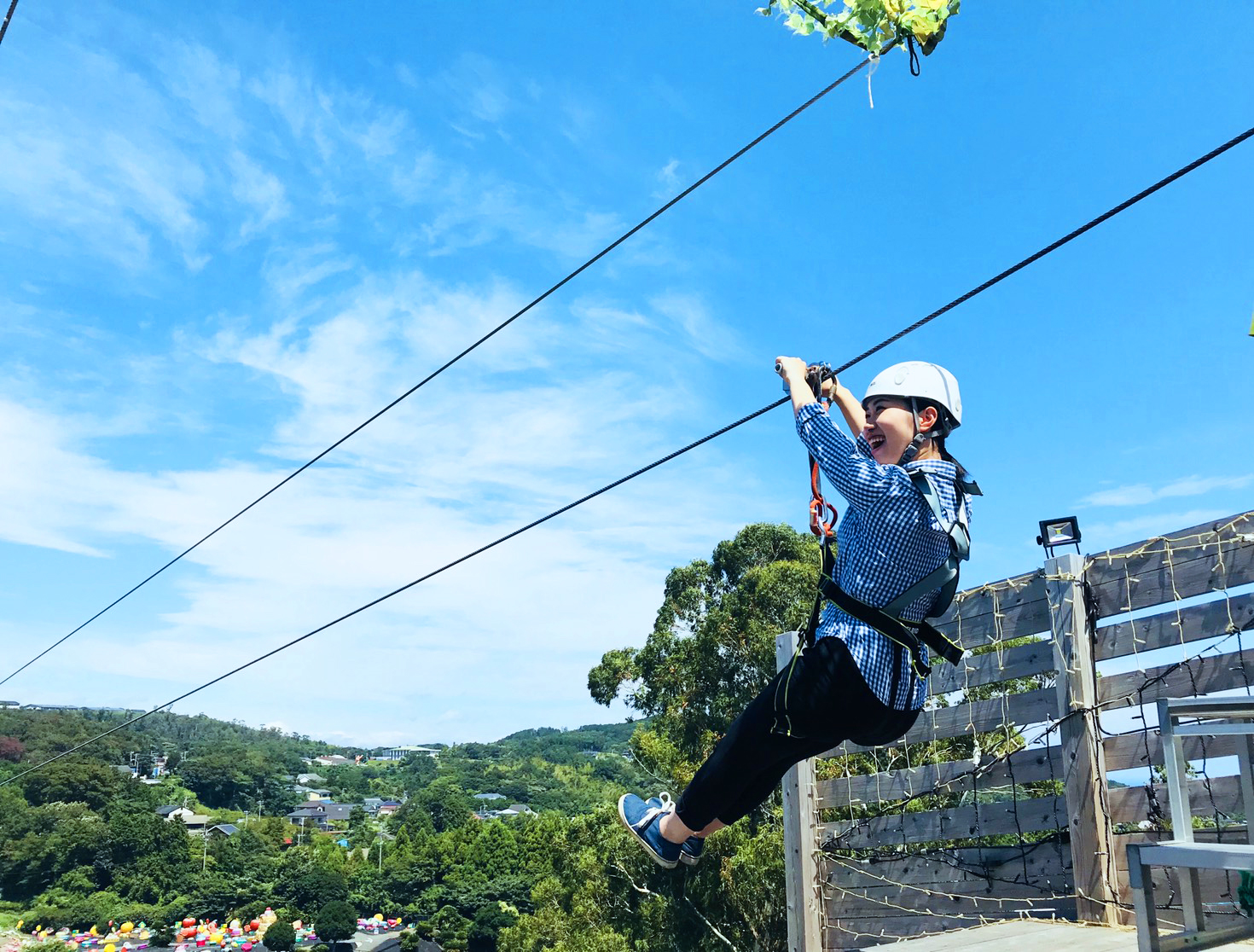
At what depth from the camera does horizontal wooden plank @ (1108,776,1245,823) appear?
386cm

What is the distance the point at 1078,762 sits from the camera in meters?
4.41

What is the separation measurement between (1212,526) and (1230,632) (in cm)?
46

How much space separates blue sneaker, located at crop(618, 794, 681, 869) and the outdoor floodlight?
2534 mm

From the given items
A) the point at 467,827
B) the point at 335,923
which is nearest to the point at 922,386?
the point at 335,923

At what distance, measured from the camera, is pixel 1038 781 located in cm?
465

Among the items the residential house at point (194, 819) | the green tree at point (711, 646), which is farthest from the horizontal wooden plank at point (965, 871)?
the residential house at point (194, 819)

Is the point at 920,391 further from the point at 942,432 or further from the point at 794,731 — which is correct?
the point at 794,731

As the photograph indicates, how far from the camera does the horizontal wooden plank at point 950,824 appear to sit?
461 centimetres

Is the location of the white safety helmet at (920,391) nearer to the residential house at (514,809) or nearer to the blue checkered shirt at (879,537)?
the blue checkered shirt at (879,537)

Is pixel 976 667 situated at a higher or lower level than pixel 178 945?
higher

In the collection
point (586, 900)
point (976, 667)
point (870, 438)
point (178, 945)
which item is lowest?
point (178, 945)

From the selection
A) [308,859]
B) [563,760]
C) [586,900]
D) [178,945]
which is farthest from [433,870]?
[563,760]

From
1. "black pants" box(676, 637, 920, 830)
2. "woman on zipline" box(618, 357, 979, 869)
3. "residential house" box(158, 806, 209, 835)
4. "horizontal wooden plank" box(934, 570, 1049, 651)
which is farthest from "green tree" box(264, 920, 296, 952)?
"woman on zipline" box(618, 357, 979, 869)

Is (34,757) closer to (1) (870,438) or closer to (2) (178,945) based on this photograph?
(2) (178,945)
